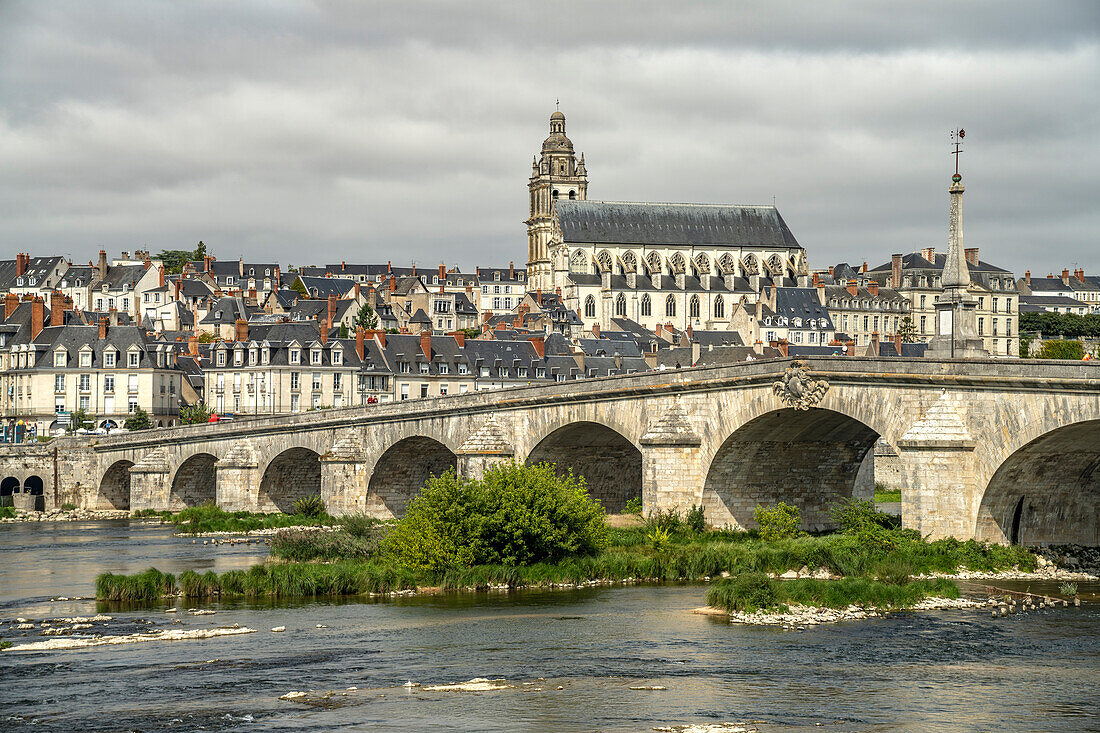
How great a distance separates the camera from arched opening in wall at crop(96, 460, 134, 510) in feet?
239

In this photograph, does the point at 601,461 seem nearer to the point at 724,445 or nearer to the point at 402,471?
the point at 724,445

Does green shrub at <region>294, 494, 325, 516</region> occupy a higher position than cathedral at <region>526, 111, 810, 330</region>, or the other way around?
cathedral at <region>526, 111, 810, 330</region>

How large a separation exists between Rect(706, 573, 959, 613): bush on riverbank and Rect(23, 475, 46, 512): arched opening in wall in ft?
165

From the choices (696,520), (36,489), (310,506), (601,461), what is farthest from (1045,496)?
(36,489)

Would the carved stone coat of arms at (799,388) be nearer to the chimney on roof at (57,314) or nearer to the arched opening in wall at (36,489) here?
the arched opening in wall at (36,489)

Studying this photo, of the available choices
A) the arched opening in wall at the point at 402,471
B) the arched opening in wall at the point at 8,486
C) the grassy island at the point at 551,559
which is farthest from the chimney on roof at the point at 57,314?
the grassy island at the point at 551,559

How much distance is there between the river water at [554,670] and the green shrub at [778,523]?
23.9ft

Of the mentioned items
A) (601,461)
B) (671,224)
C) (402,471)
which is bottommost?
(402,471)

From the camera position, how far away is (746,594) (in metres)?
31.9

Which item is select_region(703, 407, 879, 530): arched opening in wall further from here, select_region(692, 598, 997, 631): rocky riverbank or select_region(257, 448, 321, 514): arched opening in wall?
select_region(257, 448, 321, 514): arched opening in wall

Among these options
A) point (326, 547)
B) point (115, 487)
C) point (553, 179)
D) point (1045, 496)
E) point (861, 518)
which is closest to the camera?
point (1045, 496)

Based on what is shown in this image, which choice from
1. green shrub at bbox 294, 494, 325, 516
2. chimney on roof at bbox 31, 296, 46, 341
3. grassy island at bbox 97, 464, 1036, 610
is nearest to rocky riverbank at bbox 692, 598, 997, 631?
grassy island at bbox 97, 464, 1036, 610

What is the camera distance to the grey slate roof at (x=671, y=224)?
533 ft

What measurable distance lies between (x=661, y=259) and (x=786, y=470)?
118383 millimetres
